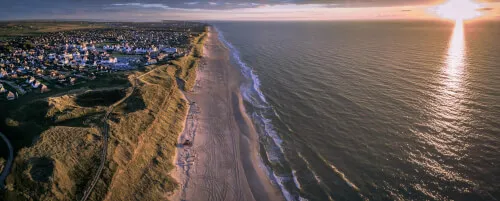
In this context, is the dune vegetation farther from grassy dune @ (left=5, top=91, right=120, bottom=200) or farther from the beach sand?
the beach sand

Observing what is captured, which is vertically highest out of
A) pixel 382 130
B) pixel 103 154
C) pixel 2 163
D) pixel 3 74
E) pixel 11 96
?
pixel 3 74

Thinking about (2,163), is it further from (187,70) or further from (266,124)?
(187,70)

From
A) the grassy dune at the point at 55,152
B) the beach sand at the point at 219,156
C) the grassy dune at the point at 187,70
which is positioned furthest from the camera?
the grassy dune at the point at 187,70

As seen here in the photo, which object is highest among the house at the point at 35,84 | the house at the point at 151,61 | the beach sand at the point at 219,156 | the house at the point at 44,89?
the house at the point at 151,61

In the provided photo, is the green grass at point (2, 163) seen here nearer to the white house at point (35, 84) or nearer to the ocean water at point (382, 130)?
the ocean water at point (382, 130)

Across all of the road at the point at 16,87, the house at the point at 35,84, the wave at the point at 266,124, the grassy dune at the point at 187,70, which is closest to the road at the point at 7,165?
the road at the point at 16,87

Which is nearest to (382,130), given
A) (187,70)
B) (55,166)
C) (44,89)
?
(55,166)
